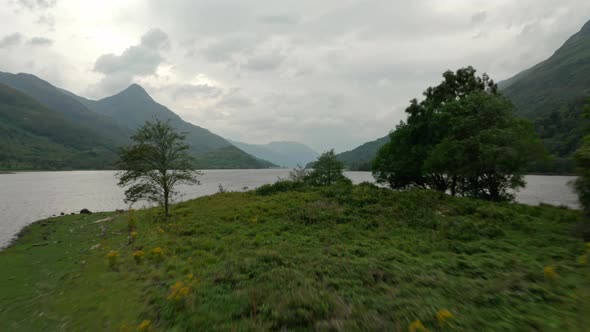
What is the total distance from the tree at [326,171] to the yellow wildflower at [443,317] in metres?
35.9

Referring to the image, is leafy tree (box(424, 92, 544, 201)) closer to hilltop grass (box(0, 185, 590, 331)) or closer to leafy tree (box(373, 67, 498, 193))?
leafy tree (box(373, 67, 498, 193))

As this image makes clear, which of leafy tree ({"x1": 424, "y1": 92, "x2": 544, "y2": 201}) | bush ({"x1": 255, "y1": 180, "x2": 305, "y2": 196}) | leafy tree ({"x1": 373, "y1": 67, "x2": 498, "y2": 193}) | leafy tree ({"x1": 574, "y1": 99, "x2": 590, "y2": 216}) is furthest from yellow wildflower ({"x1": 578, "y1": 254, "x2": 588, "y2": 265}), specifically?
bush ({"x1": 255, "y1": 180, "x2": 305, "y2": 196})

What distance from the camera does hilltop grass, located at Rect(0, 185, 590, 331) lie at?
21.8 feet

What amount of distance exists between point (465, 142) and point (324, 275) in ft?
74.3

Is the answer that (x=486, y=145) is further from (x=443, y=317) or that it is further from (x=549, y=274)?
(x=443, y=317)

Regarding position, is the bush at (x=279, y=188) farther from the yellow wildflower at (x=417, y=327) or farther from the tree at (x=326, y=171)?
the yellow wildflower at (x=417, y=327)

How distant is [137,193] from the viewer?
2438 centimetres

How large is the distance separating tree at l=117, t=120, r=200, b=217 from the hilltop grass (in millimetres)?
6196

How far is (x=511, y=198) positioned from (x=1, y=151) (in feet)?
939

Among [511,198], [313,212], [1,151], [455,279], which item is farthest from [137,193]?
[1,151]

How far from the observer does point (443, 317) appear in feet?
20.1

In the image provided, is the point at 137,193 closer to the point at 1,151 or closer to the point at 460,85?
the point at 460,85

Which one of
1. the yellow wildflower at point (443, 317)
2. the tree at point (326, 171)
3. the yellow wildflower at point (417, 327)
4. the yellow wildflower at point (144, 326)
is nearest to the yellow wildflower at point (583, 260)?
the yellow wildflower at point (443, 317)

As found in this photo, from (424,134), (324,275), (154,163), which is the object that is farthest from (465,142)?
(154,163)
